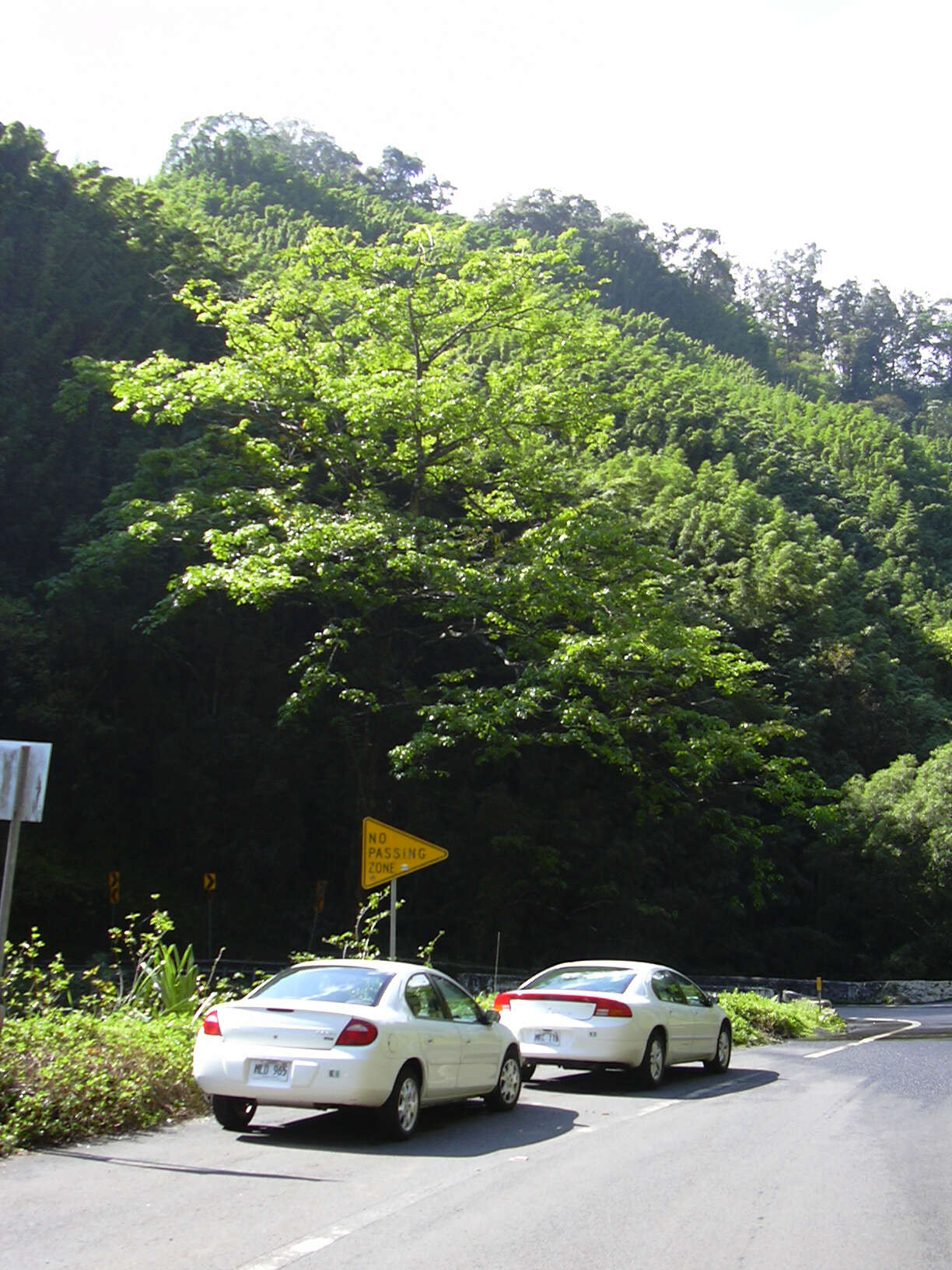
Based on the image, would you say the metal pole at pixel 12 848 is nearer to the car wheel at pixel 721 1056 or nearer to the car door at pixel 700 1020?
the car door at pixel 700 1020

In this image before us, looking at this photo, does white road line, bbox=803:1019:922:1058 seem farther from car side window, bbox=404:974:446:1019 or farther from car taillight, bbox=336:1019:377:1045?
car taillight, bbox=336:1019:377:1045

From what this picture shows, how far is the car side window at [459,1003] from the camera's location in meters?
10.5

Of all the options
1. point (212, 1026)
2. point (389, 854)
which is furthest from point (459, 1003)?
point (389, 854)

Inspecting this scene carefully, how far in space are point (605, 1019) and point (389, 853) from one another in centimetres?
351

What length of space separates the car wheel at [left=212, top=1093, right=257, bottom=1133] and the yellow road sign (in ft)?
17.7

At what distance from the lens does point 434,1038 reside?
32.2ft

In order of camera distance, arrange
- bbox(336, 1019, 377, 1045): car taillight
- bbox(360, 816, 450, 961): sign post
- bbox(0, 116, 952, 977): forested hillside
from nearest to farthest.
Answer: bbox(336, 1019, 377, 1045): car taillight → bbox(360, 816, 450, 961): sign post → bbox(0, 116, 952, 977): forested hillside

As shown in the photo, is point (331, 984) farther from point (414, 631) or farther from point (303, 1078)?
point (414, 631)

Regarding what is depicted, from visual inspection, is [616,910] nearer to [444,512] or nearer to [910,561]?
[444,512]

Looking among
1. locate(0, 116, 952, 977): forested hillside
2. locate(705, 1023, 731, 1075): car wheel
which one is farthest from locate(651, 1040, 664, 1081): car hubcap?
locate(0, 116, 952, 977): forested hillside

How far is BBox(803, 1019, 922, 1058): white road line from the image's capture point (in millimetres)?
18422

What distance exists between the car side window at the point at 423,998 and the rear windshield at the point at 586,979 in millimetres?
3290

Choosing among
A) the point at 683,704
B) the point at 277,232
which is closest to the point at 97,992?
the point at 683,704

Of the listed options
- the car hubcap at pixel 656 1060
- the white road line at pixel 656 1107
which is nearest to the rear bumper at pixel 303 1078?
the white road line at pixel 656 1107
